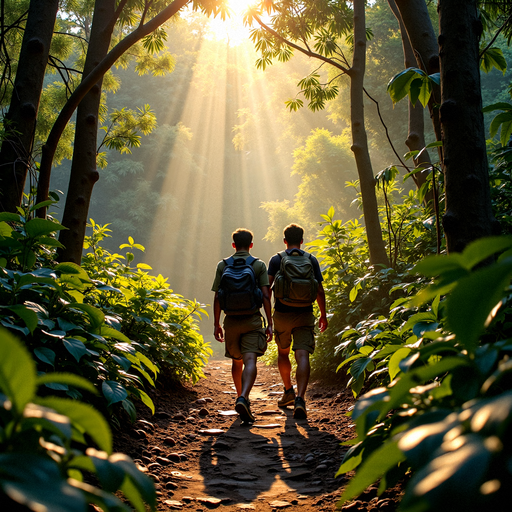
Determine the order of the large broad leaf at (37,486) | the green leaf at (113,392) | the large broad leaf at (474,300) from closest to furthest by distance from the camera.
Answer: the large broad leaf at (37,486) < the large broad leaf at (474,300) < the green leaf at (113,392)

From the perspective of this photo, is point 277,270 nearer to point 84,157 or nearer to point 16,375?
point 84,157

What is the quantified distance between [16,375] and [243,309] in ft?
10.6

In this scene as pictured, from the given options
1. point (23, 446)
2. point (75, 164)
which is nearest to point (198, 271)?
point (75, 164)

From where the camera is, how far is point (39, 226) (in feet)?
5.81

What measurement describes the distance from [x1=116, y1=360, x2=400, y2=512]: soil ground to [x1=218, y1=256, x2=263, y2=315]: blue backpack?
101cm

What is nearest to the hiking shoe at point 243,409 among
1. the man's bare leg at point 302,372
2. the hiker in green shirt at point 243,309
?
the hiker in green shirt at point 243,309

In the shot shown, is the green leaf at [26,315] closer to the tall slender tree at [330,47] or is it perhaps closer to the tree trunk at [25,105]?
the tree trunk at [25,105]

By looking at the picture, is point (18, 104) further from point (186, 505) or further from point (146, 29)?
point (186, 505)

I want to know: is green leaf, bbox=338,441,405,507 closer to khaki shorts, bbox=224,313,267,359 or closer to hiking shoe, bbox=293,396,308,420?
hiking shoe, bbox=293,396,308,420

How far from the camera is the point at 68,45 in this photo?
6508 millimetres

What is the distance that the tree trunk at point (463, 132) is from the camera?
150cm

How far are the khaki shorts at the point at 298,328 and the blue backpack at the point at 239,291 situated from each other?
0.34 m

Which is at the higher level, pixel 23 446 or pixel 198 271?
pixel 198 271

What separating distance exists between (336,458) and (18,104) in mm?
3700
